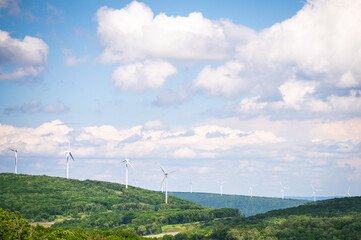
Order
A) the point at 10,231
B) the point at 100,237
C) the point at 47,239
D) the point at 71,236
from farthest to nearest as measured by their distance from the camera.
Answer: the point at 100,237 < the point at 71,236 < the point at 47,239 < the point at 10,231

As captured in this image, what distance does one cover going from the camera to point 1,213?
4806 inches

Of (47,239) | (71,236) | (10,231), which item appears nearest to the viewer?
(10,231)

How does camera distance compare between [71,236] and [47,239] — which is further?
[71,236]

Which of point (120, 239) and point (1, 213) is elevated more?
point (1, 213)

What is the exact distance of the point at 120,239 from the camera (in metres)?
186

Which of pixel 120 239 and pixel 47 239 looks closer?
pixel 47 239

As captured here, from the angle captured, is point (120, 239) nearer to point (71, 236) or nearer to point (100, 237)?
point (100, 237)

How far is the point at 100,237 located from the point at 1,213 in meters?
61.9

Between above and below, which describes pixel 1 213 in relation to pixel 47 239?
above

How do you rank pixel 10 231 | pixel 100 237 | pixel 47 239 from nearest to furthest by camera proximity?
1. pixel 10 231
2. pixel 47 239
3. pixel 100 237

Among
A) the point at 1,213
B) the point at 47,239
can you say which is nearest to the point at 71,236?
the point at 47,239

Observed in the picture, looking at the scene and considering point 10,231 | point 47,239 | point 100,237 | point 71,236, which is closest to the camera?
point 10,231

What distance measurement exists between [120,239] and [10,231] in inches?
2972

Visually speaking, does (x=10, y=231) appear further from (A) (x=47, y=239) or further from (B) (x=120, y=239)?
(B) (x=120, y=239)
